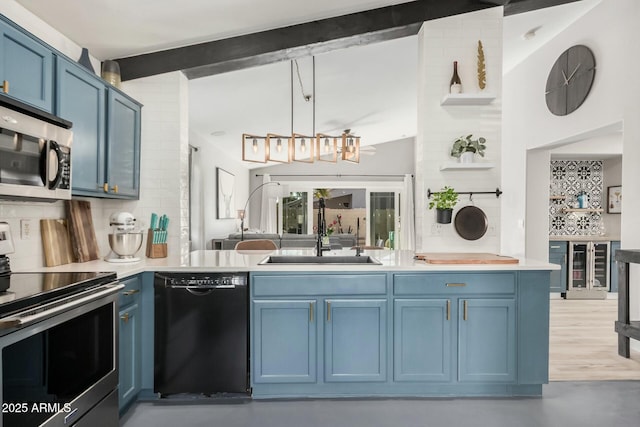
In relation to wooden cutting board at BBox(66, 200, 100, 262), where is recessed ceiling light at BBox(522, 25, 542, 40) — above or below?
above

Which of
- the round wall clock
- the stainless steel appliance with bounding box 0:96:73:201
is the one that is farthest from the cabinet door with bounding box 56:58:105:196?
the round wall clock

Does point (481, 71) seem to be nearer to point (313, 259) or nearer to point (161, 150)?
point (313, 259)

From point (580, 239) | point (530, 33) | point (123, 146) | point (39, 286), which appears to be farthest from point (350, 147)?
point (580, 239)

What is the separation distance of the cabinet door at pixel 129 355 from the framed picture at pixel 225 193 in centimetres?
448

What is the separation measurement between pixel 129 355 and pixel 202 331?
425 millimetres

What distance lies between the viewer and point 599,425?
222 cm

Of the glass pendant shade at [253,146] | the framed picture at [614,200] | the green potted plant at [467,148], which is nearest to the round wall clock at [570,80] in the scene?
the green potted plant at [467,148]

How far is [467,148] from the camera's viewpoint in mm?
2992

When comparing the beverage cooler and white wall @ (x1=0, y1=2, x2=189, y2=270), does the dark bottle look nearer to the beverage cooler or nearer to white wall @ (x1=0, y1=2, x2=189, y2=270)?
white wall @ (x1=0, y1=2, x2=189, y2=270)

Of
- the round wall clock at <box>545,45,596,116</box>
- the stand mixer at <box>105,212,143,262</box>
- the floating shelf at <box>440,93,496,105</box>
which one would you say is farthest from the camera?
the round wall clock at <box>545,45,596,116</box>

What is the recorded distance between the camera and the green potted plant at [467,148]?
2979mm

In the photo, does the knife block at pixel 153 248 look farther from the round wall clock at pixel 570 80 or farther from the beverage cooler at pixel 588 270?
the beverage cooler at pixel 588 270

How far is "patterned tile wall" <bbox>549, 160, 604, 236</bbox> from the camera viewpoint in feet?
19.3

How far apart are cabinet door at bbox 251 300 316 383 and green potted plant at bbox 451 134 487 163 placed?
5.20 feet
